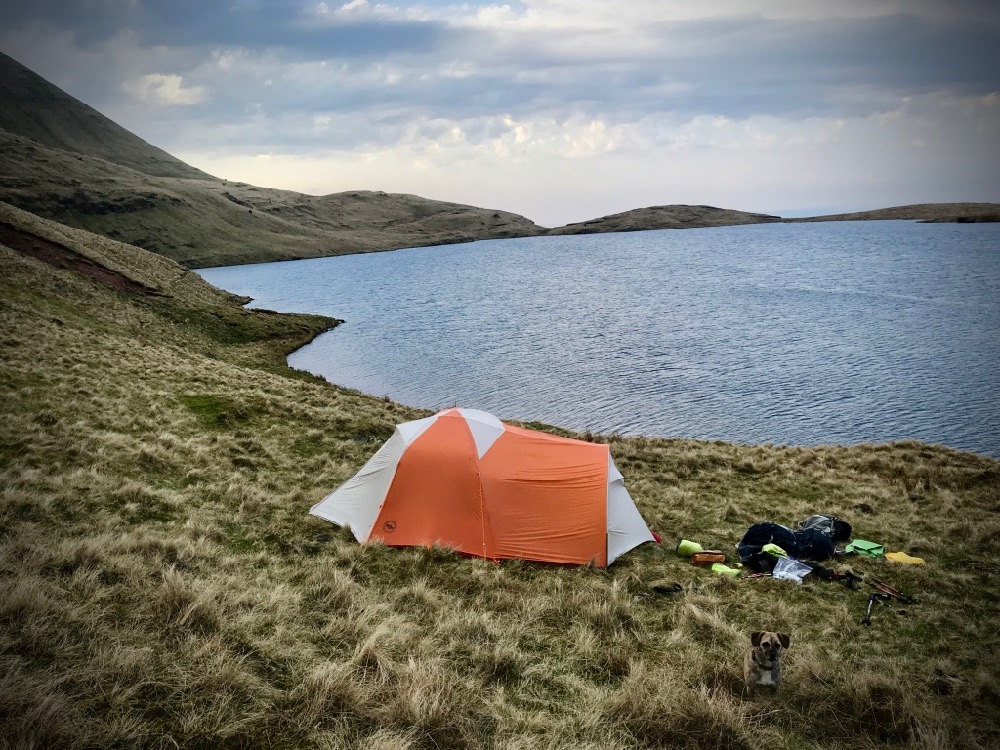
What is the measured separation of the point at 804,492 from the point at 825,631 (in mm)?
9739

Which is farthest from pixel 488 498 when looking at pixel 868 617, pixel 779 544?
pixel 868 617

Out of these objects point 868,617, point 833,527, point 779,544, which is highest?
point 868,617

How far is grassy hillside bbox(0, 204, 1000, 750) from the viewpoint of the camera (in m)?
5.68

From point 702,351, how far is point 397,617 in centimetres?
3934

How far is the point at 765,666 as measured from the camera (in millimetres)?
6875

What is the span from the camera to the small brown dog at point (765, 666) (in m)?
6.83

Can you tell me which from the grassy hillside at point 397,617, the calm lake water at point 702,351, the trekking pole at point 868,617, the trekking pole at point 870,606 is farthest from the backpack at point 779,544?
the calm lake water at point 702,351

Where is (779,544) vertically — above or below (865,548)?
above

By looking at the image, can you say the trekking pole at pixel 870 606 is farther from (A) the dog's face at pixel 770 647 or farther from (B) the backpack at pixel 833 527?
(A) the dog's face at pixel 770 647

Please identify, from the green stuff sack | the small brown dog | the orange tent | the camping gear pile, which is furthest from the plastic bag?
the small brown dog

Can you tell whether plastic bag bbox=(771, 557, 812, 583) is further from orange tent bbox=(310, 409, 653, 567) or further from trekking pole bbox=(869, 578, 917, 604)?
orange tent bbox=(310, 409, 653, 567)

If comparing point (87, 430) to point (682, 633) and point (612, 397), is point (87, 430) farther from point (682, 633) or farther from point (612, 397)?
point (612, 397)

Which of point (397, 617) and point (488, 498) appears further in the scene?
point (488, 498)

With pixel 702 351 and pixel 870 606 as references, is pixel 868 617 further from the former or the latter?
pixel 702 351
